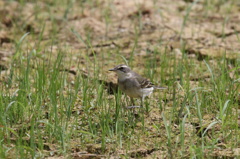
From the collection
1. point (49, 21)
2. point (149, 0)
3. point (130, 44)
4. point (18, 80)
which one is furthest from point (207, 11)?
point (18, 80)

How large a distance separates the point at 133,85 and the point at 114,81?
3.02ft

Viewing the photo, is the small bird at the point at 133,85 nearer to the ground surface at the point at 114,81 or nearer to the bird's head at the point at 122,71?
the bird's head at the point at 122,71

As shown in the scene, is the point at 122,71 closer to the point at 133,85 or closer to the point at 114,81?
the point at 133,85

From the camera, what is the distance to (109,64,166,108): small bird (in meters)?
6.48

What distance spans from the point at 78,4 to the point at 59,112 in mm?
5568

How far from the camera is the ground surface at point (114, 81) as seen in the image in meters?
5.20

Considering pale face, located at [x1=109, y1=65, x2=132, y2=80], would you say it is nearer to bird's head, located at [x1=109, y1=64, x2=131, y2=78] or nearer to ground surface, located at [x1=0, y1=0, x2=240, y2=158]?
bird's head, located at [x1=109, y1=64, x2=131, y2=78]

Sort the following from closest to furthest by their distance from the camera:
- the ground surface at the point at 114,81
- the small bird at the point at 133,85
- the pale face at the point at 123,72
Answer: the ground surface at the point at 114,81 → the small bird at the point at 133,85 → the pale face at the point at 123,72

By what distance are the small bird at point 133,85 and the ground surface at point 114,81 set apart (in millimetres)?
185

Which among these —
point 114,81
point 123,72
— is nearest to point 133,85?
point 123,72

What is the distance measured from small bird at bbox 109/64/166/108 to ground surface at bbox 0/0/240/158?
19 centimetres

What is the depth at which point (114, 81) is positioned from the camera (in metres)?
7.39

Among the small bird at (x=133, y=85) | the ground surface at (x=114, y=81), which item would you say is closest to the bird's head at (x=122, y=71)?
the small bird at (x=133, y=85)

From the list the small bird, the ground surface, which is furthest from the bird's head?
the ground surface
